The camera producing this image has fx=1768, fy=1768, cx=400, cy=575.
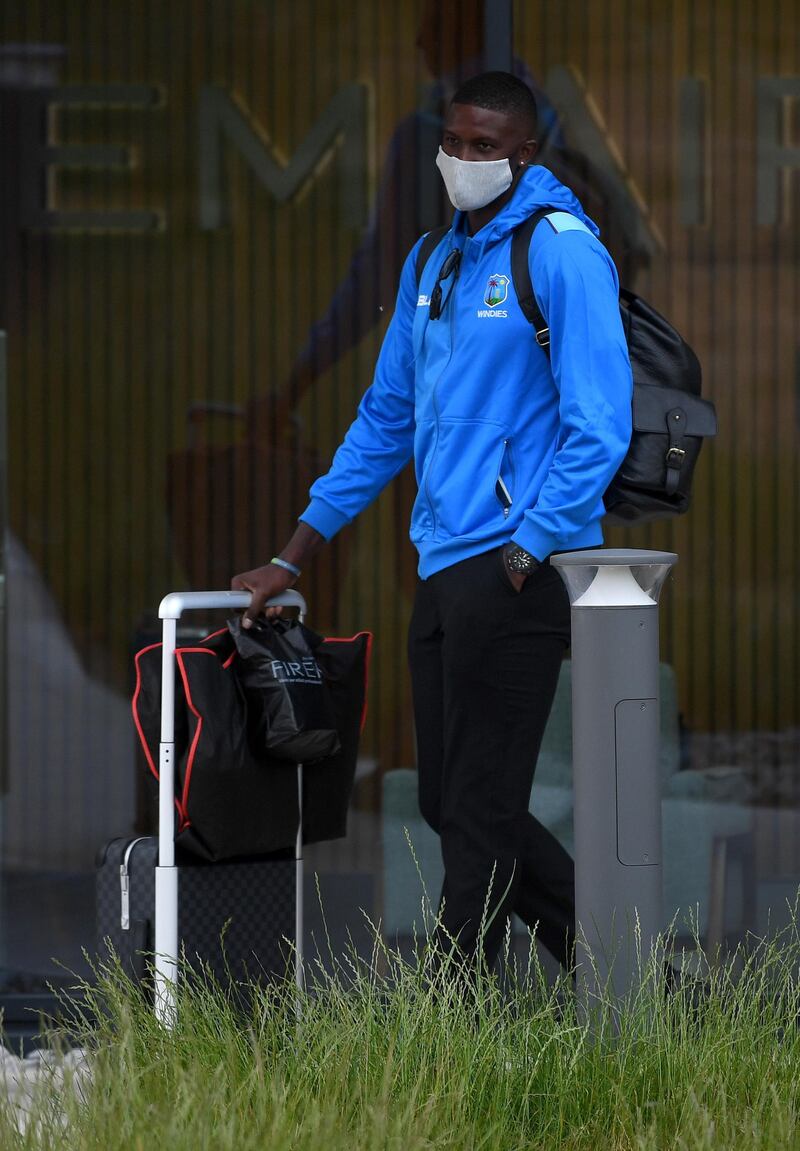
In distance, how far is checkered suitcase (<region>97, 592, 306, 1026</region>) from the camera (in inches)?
148

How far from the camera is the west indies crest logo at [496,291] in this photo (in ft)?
12.2

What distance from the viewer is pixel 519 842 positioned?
3.78m

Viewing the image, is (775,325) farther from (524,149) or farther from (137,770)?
(137,770)

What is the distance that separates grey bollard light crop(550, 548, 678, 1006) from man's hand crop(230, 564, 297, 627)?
0.87m

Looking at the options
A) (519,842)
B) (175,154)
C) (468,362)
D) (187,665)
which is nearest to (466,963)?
(519,842)

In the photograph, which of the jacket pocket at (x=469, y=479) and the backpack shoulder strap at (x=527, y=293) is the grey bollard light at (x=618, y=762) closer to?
the jacket pocket at (x=469, y=479)

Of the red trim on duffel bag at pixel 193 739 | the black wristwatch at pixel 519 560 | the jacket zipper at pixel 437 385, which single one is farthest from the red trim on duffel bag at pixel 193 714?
the black wristwatch at pixel 519 560

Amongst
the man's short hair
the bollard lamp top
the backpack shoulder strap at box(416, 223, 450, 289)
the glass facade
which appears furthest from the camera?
the glass facade

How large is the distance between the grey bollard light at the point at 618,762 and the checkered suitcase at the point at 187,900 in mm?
854

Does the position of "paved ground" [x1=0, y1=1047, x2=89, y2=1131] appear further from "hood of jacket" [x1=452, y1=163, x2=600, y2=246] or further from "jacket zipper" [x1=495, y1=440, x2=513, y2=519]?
"hood of jacket" [x1=452, y1=163, x2=600, y2=246]

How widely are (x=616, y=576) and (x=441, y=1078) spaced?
36.7 inches

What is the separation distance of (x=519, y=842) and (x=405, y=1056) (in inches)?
31.8

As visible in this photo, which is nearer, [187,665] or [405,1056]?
[405,1056]

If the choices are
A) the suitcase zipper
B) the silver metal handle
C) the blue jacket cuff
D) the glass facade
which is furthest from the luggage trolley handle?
the glass facade
